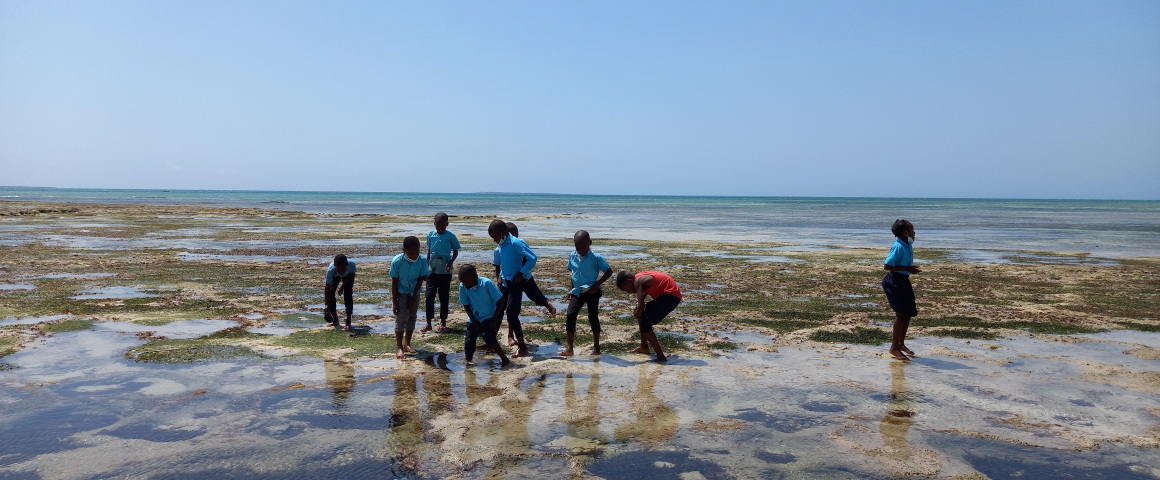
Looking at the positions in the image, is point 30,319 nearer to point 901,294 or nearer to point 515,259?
point 515,259

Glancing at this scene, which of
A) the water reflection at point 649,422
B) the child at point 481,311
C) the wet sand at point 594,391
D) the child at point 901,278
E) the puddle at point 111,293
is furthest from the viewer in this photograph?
the puddle at point 111,293

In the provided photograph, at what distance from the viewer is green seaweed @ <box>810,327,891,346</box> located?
1071 cm

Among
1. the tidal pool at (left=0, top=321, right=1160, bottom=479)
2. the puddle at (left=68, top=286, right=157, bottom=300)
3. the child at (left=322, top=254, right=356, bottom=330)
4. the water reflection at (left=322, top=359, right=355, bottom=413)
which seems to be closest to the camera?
the tidal pool at (left=0, top=321, right=1160, bottom=479)

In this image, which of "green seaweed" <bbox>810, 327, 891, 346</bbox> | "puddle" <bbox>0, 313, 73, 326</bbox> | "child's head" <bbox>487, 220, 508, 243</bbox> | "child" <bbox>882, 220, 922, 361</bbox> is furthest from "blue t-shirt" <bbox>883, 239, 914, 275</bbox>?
"puddle" <bbox>0, 313, 73, 326</bbox>

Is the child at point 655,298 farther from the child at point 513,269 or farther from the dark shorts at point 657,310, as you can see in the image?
the child at point 513,269

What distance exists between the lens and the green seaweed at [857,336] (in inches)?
422

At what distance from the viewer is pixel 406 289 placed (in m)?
9.66

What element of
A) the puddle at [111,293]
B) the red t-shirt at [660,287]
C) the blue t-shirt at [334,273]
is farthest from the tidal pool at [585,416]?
the puddle at [111,293]

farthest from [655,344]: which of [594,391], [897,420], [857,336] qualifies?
[857,336]

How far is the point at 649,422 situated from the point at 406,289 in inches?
169

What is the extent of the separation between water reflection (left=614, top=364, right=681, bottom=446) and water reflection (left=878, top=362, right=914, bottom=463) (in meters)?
1.87

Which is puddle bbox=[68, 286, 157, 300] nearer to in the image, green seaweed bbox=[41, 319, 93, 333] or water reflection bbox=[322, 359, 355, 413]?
green seaweed bbox=[41, 319, 93, 333]

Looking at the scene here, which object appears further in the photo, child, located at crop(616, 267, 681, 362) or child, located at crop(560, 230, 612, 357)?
child, located at crop(560, 230, 612, 357)

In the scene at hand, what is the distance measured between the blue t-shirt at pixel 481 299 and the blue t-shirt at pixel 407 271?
1.06 m
